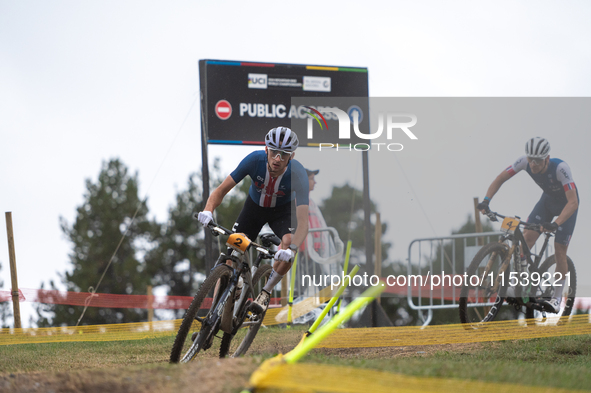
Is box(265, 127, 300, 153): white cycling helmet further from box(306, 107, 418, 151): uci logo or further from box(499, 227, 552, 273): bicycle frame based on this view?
box(306, 107, 418, 151): uci logo

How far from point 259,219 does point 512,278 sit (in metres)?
4.08

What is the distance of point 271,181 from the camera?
5.87m

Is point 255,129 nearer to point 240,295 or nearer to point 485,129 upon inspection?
point 485,129

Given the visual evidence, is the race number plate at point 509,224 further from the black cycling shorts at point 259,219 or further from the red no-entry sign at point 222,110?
the red no-entry sign at point 222,110

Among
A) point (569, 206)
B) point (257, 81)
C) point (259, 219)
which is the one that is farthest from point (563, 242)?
point (257, 81)

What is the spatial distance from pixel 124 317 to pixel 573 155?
107ft

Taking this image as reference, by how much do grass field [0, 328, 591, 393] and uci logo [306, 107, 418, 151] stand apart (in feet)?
12.2

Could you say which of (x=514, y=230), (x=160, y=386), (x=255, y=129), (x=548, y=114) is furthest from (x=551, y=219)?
(x=160, y=386)

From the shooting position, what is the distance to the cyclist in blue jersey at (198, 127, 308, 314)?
5.57 metres

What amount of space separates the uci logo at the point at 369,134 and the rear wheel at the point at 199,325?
18.2 feet

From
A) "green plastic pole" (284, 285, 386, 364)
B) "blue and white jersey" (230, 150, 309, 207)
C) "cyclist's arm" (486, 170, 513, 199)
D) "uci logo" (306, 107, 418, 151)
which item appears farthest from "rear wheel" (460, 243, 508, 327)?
"green plastic pole" (284, 285, 386, 364)

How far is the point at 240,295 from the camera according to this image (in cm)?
540

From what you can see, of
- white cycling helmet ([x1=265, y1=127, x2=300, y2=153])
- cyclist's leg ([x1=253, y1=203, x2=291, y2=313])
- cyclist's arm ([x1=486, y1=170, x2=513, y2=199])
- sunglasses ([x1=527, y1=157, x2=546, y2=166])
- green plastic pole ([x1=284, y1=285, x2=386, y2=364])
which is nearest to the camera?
green plastic pole ([x1=284, y1=285, x2=386, y2=364])

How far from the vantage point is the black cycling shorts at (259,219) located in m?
6.04
